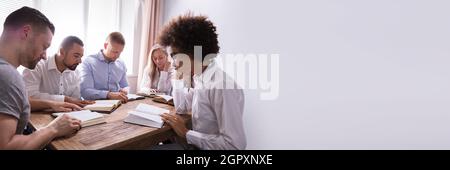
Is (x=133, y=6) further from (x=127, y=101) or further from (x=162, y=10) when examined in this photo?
(x=127, y=101)

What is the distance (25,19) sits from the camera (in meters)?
0.99

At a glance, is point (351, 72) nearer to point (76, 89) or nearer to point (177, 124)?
point (177, 124)

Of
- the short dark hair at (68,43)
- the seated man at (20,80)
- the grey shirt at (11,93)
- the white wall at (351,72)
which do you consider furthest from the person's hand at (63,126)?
the white wall at (351,72)

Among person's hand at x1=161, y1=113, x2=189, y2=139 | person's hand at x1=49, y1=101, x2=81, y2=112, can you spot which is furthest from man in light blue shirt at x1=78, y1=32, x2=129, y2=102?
person's hand at x1=161, y1=113, x2=189, y2=139

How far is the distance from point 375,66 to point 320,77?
1.34 ft

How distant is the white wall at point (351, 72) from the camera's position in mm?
1670

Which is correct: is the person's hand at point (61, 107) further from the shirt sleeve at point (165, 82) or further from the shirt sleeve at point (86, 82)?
the shirt sleeve at point (165, 82)

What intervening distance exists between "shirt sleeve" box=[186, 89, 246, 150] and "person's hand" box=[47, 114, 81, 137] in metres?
0.50

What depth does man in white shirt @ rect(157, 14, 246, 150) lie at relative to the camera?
108 cm

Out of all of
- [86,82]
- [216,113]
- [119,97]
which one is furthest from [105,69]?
[216,113]

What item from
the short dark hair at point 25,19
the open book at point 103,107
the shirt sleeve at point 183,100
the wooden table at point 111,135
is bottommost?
the wooden table at point 111,135

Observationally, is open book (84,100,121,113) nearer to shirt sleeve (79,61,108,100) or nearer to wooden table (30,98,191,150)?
wooden table (30,98,191,150)

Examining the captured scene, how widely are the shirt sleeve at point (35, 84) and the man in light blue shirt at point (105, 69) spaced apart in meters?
0.40

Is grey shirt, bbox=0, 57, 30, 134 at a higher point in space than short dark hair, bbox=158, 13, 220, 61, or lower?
lower
